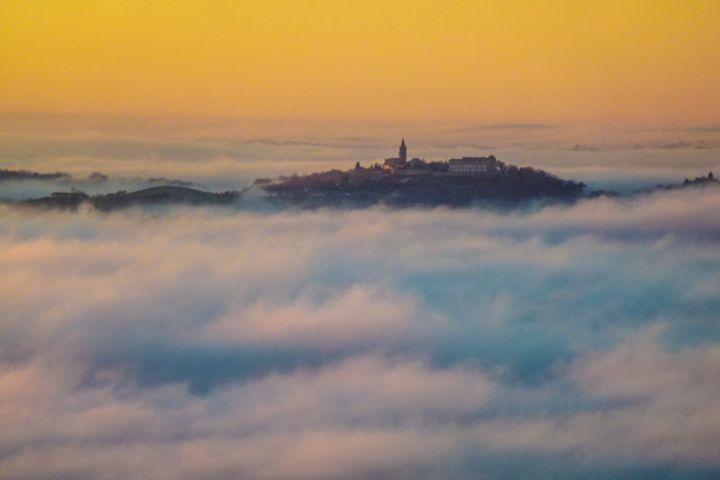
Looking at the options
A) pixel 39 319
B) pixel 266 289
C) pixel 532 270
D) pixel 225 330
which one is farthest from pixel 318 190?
pixel 39 319

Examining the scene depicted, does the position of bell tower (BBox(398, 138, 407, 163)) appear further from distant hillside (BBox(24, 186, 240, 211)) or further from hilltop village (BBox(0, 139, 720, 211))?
distant hillside (BBox(24, 186, 240, 211))

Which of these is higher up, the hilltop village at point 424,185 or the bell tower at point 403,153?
the bell tower at point 403,153

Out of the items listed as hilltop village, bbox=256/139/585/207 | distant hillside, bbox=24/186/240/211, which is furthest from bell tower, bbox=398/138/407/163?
distant hillside, bbox=24/186/240/211

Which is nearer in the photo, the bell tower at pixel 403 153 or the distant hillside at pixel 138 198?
the distant hillside at pixel 138 198

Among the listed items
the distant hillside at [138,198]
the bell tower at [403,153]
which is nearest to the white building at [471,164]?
the bell tower at [403,153]

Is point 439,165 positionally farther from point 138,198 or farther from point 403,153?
point 138,198

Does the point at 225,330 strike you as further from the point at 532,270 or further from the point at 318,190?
the point at 532,270

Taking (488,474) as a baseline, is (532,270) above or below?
above

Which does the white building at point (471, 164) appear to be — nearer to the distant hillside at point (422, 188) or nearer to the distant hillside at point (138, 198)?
the distant hillside at point (422, 188)
